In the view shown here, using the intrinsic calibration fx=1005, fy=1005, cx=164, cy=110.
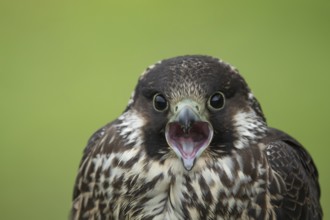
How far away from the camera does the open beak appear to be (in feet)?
13.2

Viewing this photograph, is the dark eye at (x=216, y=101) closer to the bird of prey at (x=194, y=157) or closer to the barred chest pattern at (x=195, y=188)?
the bird of prey at (x=194, y=157)

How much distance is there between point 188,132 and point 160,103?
180 millimetres

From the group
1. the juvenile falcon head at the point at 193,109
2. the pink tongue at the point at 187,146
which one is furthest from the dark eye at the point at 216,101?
the pink tongue at the point at 187,146

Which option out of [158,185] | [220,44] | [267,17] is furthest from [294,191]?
[267,17]

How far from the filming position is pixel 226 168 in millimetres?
4234

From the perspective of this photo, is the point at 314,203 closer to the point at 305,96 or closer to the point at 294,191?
the point at 294,191

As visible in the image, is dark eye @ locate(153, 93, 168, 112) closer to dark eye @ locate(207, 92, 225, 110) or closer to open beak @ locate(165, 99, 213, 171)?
open beak @ locate(165, 99, 213, 171)

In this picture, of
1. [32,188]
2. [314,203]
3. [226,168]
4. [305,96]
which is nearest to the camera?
[226,168]

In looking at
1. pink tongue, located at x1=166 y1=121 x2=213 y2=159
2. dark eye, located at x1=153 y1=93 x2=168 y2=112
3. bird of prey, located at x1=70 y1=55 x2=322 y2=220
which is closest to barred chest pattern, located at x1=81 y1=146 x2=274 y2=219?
bird of prey, located at x1=70 y1=55 x2=322 y2=220

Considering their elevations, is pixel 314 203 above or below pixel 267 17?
below

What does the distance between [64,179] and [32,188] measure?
0.23 meters

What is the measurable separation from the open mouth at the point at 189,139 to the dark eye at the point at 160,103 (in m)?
0.08

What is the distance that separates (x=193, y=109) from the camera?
4.08 meters

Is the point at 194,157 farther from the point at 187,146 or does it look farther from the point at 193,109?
the point at 193,109
